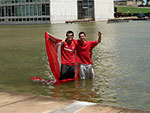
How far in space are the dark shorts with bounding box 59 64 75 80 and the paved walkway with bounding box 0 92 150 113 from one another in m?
3.32

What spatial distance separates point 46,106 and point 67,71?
4249 millimetres

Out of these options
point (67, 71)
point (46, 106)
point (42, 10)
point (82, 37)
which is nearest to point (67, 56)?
point (67, 71)

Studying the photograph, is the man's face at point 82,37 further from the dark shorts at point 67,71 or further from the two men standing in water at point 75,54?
the dark shorts at point 67,71

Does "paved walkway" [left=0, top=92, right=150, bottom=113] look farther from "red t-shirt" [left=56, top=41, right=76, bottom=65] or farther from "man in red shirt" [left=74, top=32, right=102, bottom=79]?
"man in red shirt" [left=74, top=32, right=102, bottom=79]

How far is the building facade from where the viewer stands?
87.1 m

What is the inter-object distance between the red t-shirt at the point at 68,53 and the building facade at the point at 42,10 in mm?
75822

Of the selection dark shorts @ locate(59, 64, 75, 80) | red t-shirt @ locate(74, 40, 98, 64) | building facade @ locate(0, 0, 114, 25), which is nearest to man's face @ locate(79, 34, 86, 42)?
red t-shirt @ locate(74, 40, 98, 64)

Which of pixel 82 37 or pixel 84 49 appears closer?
pixel 82 37

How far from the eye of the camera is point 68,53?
11.1 metres

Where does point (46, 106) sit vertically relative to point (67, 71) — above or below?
below

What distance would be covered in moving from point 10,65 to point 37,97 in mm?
8421

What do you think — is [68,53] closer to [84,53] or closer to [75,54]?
[75,54]

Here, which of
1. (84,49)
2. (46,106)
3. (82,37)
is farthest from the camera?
(84,49)

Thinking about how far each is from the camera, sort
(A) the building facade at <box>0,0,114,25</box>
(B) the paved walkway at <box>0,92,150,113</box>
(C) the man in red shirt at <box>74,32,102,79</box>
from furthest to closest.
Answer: (A) the building facade at <box>0,0,114,25</box>, (C) the man in red shirt at <box>74,32,102,79</box>, (B) the paved walkway at <box>0,92,150,113</box>
